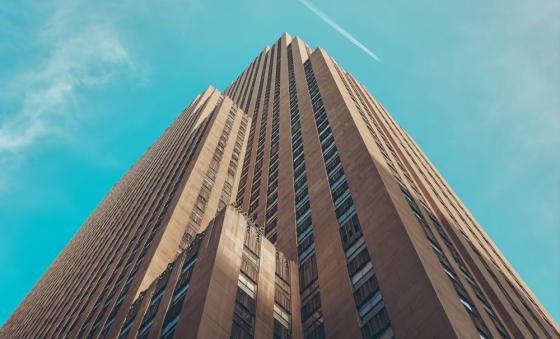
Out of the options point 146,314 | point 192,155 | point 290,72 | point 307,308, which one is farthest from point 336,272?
point 290,72

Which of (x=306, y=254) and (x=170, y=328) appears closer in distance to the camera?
(x=170, y=328)

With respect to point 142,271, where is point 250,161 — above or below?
above

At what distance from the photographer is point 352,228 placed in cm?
3641

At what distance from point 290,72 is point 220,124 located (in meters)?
28.2

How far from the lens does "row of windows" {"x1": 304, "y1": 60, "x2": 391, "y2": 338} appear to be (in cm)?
2878

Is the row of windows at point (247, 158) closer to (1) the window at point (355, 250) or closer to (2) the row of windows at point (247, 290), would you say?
(2) the row of windows at point (247, 290)

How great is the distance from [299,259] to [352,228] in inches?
240

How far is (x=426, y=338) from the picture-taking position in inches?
938

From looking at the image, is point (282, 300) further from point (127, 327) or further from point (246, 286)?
point (127, 327)

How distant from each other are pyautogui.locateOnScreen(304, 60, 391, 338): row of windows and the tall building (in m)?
0.11

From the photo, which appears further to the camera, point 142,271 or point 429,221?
point 142,271

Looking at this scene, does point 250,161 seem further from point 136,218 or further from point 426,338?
point 426,338

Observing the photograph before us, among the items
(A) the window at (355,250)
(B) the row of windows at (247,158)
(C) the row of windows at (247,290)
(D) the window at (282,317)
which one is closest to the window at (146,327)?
(C) the row of windows at (247,290)

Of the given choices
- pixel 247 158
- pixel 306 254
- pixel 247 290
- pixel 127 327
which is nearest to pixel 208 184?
pixel 247 158
